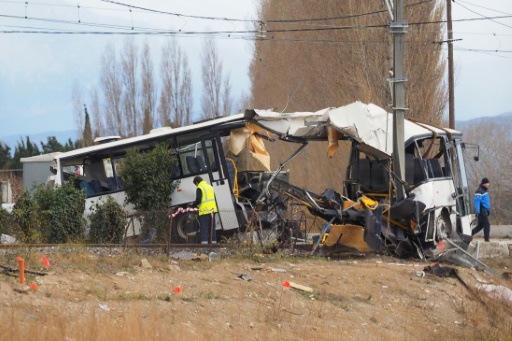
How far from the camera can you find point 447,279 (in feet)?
52.1

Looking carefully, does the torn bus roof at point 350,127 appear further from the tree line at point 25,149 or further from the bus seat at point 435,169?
the tree line at point 25,149

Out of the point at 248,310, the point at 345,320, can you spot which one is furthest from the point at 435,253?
the point at 248,310

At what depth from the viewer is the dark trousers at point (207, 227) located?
17.3 meters

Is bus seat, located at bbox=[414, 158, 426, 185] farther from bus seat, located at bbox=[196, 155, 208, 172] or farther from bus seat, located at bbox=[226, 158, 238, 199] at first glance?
bus seat, located at bbox=[196, 155, 208, 172]

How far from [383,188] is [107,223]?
6.02m

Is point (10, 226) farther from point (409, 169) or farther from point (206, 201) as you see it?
point (409, 169)

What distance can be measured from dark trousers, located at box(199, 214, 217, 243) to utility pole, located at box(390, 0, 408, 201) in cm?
387

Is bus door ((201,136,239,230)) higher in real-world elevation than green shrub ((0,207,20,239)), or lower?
higher

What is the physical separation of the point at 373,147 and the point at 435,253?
2605 mm

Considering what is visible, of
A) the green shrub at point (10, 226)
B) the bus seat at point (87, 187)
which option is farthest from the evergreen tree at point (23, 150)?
the green shrub at point (10, 226)

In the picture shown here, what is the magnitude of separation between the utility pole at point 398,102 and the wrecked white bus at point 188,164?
3.59 metres

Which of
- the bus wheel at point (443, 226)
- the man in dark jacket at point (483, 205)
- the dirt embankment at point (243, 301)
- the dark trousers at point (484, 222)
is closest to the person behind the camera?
the dirt embankment at point (243, 301)

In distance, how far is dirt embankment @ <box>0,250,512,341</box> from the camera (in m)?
9.64

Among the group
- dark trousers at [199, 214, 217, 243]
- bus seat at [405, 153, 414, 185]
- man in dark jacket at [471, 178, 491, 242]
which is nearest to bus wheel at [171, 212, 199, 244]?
dark trousers at [199, 214, 217, 243]
